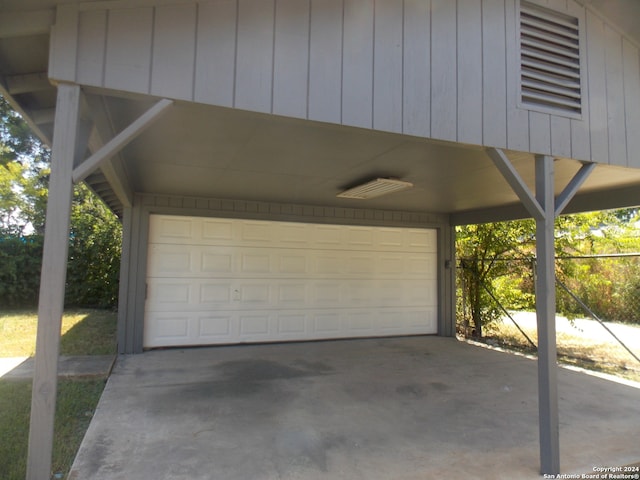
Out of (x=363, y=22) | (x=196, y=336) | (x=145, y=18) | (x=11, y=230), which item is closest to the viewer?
(x=145, y=18)

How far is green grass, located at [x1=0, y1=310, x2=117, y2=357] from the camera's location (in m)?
5.96

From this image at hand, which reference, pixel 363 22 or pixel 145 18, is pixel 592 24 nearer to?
pixel 363 22

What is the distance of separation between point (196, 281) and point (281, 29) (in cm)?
464

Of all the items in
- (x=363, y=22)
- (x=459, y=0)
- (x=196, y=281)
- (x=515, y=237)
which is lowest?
A: (x=196, y=281)

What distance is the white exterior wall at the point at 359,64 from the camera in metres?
2.19

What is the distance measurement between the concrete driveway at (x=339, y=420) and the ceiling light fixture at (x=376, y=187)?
2.31 m

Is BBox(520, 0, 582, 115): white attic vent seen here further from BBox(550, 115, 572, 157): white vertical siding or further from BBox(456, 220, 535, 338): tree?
BBox(456, 220, 535, 338): tree

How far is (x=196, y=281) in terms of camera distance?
6336 millimetres

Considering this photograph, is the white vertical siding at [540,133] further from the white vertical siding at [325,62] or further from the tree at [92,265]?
the tree at [92,265]

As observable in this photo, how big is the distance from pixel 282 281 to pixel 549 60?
4.83 m

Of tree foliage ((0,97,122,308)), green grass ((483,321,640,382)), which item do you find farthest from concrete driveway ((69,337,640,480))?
tree foliage ((0,97,122,308))

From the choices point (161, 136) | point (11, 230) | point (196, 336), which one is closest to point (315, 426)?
point (161, 136)

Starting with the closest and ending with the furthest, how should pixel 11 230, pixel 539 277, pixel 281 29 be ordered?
pixel 281 29 < pixel 539 277 < pixel 11 230

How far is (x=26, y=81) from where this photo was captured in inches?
105
